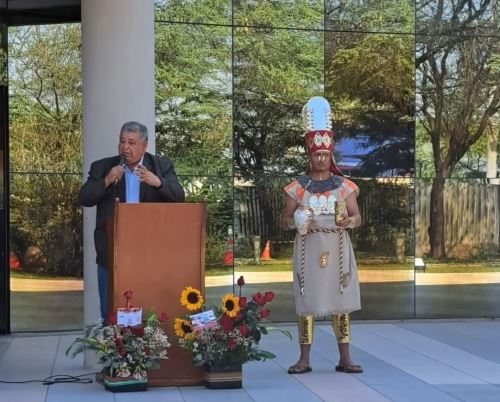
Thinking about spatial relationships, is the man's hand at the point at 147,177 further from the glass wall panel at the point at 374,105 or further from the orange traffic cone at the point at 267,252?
the glass wall panel at the point at 374,105

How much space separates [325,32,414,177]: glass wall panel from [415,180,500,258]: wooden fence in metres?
0.67

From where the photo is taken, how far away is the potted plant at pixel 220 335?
6.07 m

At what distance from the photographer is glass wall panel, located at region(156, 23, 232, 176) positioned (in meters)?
10.8

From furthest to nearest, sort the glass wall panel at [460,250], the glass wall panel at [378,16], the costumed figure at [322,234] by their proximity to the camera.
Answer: the glass wall panel at [460,250] → the glass wall panel at [378,16] → the costumed figure at [322,234]

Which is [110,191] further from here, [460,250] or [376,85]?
[460,250]

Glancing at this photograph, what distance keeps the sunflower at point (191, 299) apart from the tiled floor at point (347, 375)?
61 centimetres

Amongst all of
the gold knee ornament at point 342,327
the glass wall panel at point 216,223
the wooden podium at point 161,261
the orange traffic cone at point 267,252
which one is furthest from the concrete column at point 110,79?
the orange traffic cone at point 267,252

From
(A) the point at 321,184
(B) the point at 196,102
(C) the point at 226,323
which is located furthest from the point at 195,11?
(C) the point at 226,323

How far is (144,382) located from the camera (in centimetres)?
608

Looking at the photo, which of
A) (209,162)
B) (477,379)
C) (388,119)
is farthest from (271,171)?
(477,379)

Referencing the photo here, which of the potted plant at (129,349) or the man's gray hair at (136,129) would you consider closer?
the potted plant at (129,349)

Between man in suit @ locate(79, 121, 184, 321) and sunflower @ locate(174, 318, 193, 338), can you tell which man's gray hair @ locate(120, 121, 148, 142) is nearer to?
man in suit @ locate(79, 121, 184, 321)

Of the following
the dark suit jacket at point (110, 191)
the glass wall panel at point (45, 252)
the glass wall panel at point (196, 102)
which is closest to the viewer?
the dark suit jacket at point (110, 191)

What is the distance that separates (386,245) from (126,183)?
5648 mm
